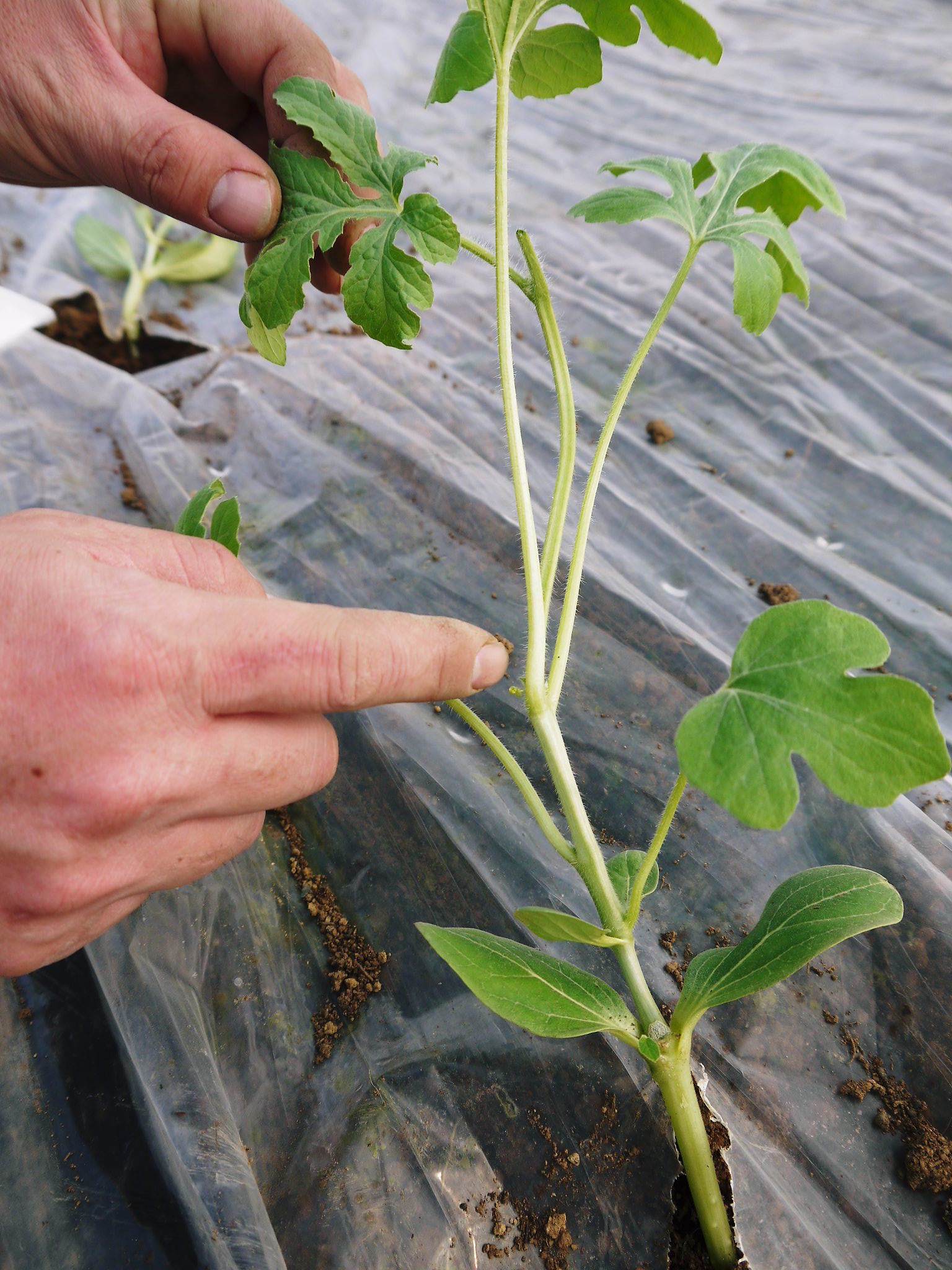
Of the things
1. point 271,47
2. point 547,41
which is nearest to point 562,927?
point 547,41

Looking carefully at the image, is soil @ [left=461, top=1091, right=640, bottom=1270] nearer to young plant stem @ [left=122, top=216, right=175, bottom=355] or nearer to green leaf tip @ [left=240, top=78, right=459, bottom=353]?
green leaf tip @ [left=240, top=78, right=459, bottom=353]

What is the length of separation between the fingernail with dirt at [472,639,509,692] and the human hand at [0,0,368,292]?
85 cm

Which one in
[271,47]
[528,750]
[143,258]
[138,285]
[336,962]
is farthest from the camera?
[143,258]

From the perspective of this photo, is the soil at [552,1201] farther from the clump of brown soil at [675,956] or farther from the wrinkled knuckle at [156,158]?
the wrinkled knuckle at [156,158]

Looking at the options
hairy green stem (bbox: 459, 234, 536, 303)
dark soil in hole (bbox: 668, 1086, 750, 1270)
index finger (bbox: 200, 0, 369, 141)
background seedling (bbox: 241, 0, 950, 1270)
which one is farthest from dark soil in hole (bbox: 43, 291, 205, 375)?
dark soil in hole (bbox: 668, 1086, 750, 1270)

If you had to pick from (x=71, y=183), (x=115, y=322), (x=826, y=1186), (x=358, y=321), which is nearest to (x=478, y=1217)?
(x=826, y=1186)

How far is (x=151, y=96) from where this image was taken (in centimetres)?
138

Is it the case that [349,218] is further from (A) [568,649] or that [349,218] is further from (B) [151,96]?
(A) [568,649]

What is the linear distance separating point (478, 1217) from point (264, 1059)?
42cm

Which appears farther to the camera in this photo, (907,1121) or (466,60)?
(466,60)

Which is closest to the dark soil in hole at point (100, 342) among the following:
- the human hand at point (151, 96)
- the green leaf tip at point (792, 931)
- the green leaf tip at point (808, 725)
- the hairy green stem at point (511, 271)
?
the human hand at point (151, 96)

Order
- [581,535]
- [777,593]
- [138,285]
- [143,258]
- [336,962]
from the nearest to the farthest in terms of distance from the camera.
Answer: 1. [581,535]
2. [336,962]
3. [777,593]
4. [138,285]
5. [143,258]

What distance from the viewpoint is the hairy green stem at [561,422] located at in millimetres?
1278

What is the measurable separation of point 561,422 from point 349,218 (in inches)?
18.4
